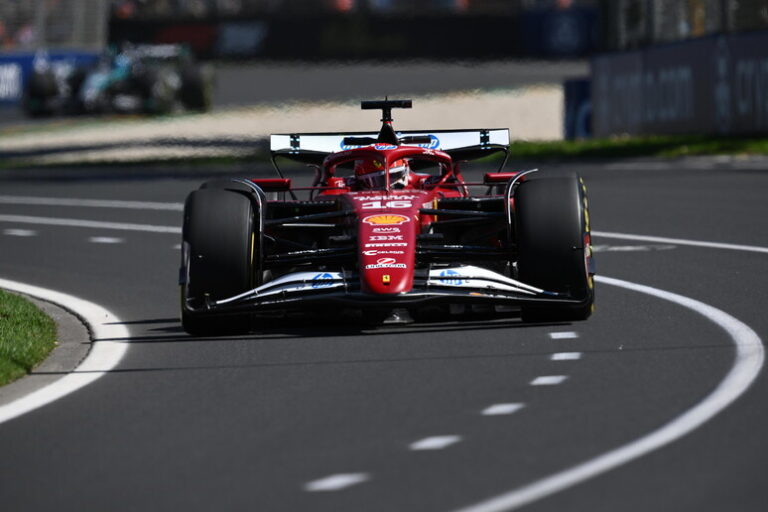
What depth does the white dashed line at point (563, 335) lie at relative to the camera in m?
9.48

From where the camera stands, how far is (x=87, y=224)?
1850cm

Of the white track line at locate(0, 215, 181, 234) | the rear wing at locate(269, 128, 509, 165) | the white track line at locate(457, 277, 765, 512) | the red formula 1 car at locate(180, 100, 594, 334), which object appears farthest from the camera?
the white track line at locate(0, 215, 181, 234)

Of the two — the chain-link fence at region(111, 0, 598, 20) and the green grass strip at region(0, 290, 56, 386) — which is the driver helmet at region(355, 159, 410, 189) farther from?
the chain-link fence at region(111, 0, 598, 20)

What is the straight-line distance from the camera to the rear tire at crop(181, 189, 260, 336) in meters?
9.88

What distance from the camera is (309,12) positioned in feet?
152

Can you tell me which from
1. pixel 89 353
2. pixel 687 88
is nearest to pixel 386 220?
pixel 89 353

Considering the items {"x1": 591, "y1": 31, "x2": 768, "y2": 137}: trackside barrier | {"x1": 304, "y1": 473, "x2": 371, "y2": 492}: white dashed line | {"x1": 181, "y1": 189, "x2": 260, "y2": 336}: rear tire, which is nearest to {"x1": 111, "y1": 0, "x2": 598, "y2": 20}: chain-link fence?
{"x1": 591, "y1": 31, "x2": 768, "y2": 137}: trackside barrier

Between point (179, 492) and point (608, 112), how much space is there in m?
24.9

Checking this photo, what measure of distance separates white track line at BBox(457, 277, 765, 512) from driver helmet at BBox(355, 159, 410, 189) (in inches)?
94.0

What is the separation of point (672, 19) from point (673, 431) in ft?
71.2

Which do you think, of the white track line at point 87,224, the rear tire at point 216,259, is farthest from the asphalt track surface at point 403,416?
the white track line at point 87,224

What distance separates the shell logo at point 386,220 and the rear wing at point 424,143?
68.6 inches

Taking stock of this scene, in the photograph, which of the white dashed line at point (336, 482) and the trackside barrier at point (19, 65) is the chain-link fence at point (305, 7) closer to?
the trackside barrier at point (19, 65)

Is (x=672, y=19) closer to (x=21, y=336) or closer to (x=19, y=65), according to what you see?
(x=21, y=336)
